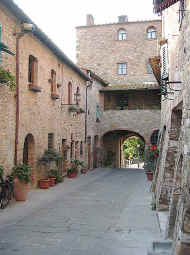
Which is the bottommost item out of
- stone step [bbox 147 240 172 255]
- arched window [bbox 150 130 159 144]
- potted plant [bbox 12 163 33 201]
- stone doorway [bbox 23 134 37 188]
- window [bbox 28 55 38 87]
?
stone step [bbox 147 240 172 255]

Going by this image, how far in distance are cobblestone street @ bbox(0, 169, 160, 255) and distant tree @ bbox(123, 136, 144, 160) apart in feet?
84.4

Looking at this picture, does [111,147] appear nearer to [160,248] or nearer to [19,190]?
[19,190]

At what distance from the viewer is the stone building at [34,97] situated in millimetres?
9430

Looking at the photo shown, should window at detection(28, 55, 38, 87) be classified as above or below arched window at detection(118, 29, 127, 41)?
below

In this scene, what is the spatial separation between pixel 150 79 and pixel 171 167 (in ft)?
57.0

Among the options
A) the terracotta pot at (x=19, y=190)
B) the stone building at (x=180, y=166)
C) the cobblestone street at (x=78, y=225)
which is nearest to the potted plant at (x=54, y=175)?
the cobblestone street at (x=78, y=225)

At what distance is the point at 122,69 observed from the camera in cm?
2552

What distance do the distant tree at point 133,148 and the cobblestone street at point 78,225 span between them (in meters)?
25.7

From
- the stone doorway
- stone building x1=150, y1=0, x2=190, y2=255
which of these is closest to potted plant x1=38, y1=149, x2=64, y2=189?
the stone doorway

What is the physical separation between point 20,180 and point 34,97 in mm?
3507

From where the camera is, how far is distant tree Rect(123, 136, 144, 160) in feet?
121

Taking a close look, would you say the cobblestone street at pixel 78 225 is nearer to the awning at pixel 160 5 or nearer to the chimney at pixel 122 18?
the awning at pixel 160 5

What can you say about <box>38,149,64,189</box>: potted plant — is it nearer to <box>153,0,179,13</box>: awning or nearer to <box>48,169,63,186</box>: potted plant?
<box>48,169,63,186</box>: potted plant

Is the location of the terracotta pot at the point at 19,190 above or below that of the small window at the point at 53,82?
below
